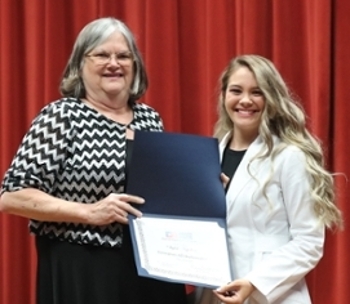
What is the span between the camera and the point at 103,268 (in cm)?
173

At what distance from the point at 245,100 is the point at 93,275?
24.5 inches

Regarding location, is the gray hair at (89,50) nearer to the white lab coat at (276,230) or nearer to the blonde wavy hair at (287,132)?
the blonde wavy hair at (287,132)

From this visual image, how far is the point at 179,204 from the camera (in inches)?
66.0

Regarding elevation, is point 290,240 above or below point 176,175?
below

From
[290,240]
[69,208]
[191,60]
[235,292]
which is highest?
[191,60]

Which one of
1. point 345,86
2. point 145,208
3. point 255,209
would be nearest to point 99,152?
point 145,208

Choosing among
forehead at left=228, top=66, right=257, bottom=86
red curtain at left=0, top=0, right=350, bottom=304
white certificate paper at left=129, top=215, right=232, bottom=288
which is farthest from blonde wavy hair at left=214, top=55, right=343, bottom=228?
red curtain at left=0, top=0, right=350, bottom=304

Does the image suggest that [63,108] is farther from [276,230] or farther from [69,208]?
[276,230]

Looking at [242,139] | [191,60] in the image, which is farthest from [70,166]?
[191,60]

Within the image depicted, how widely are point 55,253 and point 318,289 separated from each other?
115cm

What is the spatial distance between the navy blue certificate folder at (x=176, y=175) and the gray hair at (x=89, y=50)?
0.29m

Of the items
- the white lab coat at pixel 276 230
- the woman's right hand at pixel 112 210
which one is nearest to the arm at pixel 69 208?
the woman's right hand at pixel 112 210

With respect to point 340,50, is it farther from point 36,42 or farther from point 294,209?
point 36,42

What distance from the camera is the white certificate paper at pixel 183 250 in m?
1.59
